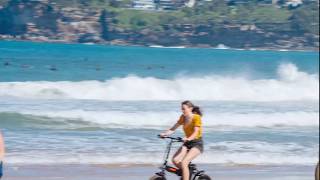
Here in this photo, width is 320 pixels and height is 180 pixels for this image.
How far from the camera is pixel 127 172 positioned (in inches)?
568

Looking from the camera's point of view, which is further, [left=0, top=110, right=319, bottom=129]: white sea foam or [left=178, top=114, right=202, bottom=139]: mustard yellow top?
[left=0, top=110, right=319, bottom=129]: white sea foam

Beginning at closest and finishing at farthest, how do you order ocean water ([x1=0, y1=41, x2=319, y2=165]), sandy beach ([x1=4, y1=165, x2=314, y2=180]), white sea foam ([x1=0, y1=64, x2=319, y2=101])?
sandy beach ([x1=4, y1=165, x2=314, y2=180])
ocean water ([x1=0, y1=41, x2=319, y2=165])
white sea foam ([x1=0, y1=64, x2=319, y2=101])

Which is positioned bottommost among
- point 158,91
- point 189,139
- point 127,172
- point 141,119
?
point 189,139

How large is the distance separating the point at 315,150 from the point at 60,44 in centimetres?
7108

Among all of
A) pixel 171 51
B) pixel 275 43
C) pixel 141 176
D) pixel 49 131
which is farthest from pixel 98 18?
pixel 141 176

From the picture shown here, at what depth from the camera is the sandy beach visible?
13.8m

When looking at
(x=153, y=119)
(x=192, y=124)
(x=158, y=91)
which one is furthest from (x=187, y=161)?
(x=158, y=91)

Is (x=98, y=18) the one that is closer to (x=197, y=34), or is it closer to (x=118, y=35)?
(x=118, y=35)

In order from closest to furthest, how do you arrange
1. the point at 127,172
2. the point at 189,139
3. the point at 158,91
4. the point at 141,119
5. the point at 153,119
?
1. the point at 189,139
2. the point at 127,172
3. the point at 141,119
4. the point at 153,119
5. the point at 158,91

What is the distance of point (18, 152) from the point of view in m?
16.3

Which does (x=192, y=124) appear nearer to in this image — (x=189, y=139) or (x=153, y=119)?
(x=189, y=139)

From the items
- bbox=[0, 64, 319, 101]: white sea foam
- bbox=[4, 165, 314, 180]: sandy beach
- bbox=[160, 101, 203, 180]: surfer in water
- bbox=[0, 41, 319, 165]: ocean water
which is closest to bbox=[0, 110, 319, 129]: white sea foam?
bbox=[0, 41, 319, 165]: ocean water

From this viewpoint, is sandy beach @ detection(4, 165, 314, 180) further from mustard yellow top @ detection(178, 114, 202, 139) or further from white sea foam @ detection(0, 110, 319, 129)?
white sea foam @ detection(0, 110, 319, 129)

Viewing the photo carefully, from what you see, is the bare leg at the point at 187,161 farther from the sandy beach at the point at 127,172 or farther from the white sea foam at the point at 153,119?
the white sea foam at the point at 153,119
